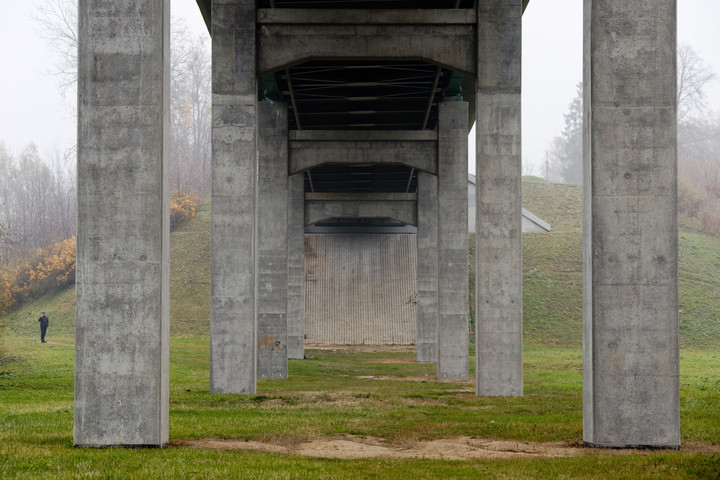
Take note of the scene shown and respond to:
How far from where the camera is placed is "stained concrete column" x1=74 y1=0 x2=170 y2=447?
12.8 m

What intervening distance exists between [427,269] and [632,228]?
31021 mm

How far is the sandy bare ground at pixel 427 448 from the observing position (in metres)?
13.1

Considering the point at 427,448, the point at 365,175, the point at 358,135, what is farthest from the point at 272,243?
the point at 365,175

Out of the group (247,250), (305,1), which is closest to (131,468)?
(247,250)

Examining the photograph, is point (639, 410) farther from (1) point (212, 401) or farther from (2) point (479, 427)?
(1) point (212, 401)

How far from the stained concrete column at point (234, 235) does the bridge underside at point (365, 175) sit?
0.05m

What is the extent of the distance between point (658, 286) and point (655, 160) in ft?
5.79

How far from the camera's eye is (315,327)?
5966cm

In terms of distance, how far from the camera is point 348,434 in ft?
51.1

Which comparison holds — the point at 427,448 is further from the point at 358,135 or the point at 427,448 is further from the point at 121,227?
the point at 358,135

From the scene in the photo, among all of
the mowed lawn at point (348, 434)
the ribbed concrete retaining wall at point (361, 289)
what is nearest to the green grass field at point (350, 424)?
the mowed lawn at point (348, 434)

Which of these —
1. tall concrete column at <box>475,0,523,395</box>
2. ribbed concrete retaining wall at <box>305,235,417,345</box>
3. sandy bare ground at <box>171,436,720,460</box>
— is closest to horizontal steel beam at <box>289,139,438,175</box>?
tall concrete column at <box>475,0,523,395</box>

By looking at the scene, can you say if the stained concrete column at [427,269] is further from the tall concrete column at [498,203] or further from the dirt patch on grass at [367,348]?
the tall concrete column at [498,203]

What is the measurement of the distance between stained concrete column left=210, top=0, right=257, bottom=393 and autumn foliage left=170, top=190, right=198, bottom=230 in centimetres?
5164
